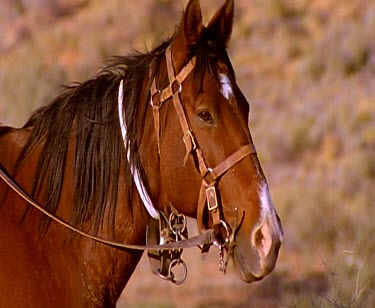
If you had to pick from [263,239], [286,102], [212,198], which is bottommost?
[286,102]

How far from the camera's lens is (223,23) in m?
3.79

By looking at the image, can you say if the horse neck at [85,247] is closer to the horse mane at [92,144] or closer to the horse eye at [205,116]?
the horse mane at [92,144]

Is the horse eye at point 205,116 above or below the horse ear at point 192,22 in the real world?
below

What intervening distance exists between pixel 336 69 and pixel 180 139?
40.8ft

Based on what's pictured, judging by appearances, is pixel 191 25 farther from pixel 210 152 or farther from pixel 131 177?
pixel 131 177

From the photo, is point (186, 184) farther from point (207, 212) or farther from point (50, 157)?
point (50, 157)

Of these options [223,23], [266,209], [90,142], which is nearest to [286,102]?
[223,23]

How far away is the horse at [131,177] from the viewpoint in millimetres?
3516

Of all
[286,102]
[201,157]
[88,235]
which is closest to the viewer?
[201,157]

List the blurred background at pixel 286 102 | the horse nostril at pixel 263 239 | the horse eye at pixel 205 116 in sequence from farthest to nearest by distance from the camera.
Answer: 1. the blurred background at pixel 286 102
2. the horse eye at pixel 205 116
3. the horse nostril at pixel 263 239

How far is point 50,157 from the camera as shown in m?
3.79

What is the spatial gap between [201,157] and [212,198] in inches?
6.1

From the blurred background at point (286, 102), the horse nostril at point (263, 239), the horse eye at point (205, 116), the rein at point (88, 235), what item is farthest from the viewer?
the blurred background at point (286, 102)

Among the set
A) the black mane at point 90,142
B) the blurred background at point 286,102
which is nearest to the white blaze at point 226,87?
the black mane at point 90,142
